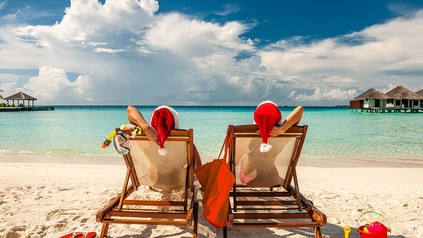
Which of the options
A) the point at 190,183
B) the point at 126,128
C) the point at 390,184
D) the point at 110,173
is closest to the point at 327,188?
the point at 390,184

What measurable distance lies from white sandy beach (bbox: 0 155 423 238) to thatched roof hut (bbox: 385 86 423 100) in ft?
137

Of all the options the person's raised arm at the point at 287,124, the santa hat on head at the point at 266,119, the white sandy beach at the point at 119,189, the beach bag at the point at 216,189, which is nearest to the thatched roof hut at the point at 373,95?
the white sandy beach at the point at 119,189

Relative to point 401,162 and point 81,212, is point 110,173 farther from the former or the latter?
point 401,162

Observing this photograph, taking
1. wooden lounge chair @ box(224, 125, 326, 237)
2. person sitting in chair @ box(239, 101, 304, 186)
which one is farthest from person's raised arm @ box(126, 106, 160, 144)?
person sitting in chair @ box(239, 101, 304, 186)

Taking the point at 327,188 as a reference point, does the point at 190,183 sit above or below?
above

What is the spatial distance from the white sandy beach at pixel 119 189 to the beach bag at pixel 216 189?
1.88 feet

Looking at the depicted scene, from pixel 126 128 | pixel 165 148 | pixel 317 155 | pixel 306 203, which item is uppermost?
pixel 126 128

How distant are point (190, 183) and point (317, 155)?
23.6 ft

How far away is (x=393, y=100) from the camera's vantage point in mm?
44594

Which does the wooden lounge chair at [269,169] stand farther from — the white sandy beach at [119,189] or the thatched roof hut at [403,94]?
the thatched roof hut at [403,94]

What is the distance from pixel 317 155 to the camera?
30.9 ft

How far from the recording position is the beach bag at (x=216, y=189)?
2508 millimetres

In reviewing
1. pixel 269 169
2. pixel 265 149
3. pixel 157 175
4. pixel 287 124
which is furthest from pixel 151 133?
pixel 269 169

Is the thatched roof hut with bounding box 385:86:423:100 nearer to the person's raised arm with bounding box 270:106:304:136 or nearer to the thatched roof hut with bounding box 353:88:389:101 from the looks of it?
the thatched roof hut with bounding box 353:88:389:101
